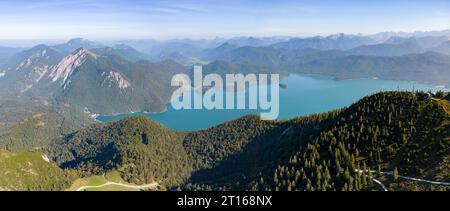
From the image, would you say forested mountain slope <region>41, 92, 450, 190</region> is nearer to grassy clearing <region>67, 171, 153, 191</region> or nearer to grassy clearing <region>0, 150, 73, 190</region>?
grassy clearing <region>67, 171, 153, 191</region>

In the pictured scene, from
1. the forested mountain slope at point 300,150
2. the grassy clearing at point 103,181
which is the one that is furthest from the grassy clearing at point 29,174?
the forested mountain slope at point 300,150

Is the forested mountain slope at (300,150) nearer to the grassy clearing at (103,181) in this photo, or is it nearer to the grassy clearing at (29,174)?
the grassy clearing at (103,181)

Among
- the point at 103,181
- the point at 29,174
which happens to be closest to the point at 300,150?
the point at 103,181

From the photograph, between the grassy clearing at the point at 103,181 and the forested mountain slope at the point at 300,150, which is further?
the grassy clearing at the point at 103,181

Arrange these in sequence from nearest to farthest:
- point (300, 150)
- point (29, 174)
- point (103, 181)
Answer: point (300, 150), point (29, 174), point (103, 181)

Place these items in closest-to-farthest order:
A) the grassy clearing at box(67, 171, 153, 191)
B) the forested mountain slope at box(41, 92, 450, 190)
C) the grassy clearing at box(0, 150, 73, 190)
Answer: the forested mountain slope at box(41, 92, 450, 190)
the grassy clearing at box(0, 150, 73, 190)
the grassy clearing at box(67, 171, 153, 191)

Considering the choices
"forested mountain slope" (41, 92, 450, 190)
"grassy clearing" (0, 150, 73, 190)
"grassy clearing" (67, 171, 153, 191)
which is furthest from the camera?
"grassy clearing" (67, 171, 153, 191)

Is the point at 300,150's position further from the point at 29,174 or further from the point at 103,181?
the point at 29,174

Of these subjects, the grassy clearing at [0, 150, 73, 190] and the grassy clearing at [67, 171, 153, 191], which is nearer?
the grassy clearing at [0, 150, 73, 190]

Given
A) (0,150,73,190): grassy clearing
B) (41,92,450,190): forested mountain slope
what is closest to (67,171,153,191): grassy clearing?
(0,150,73,190): grassy clearing

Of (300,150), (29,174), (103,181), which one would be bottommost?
(103,181)

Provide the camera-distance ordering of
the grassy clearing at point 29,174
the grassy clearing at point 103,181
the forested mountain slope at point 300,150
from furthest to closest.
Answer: the grassy clearing at point 103,181 < the grassy clearing at point 29,174 < the forested mountain slope at point 300,150
